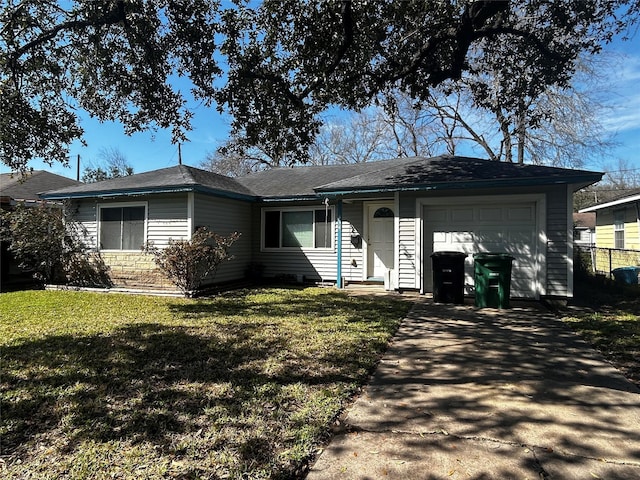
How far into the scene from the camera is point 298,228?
12172 millimetres

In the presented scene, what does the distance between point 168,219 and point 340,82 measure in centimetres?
583

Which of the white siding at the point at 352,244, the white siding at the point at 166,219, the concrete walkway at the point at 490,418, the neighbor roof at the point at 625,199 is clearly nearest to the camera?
the concrete walkway at the point at 490,418

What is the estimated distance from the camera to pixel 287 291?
10367 millimetres

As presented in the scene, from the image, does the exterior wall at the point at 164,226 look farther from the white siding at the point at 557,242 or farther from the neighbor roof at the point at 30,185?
the white siding at the point at 557,242

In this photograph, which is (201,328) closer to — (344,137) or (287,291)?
(287,291)

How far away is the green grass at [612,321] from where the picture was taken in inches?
185

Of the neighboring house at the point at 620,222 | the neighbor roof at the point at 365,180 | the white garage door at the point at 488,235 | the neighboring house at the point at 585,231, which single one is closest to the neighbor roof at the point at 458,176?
the neighbor roof at the point at 365,180

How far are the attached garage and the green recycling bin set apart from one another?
106cm

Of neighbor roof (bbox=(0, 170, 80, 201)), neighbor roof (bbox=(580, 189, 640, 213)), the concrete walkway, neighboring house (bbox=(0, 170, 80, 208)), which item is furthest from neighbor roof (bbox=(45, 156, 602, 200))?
neighbor roof (bbox=(580, 189, 640, 213))

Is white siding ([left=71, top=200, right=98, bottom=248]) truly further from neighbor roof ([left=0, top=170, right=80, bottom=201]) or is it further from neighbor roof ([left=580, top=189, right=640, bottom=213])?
neighbor roof ([left=580, top=189, right=640, bottom=213])

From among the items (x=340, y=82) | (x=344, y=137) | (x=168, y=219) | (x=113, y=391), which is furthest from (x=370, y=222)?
(x=344, y=137)

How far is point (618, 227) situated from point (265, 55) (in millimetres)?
15322

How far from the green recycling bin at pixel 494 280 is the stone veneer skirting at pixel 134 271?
303 inches

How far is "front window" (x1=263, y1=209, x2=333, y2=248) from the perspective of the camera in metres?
11.8
